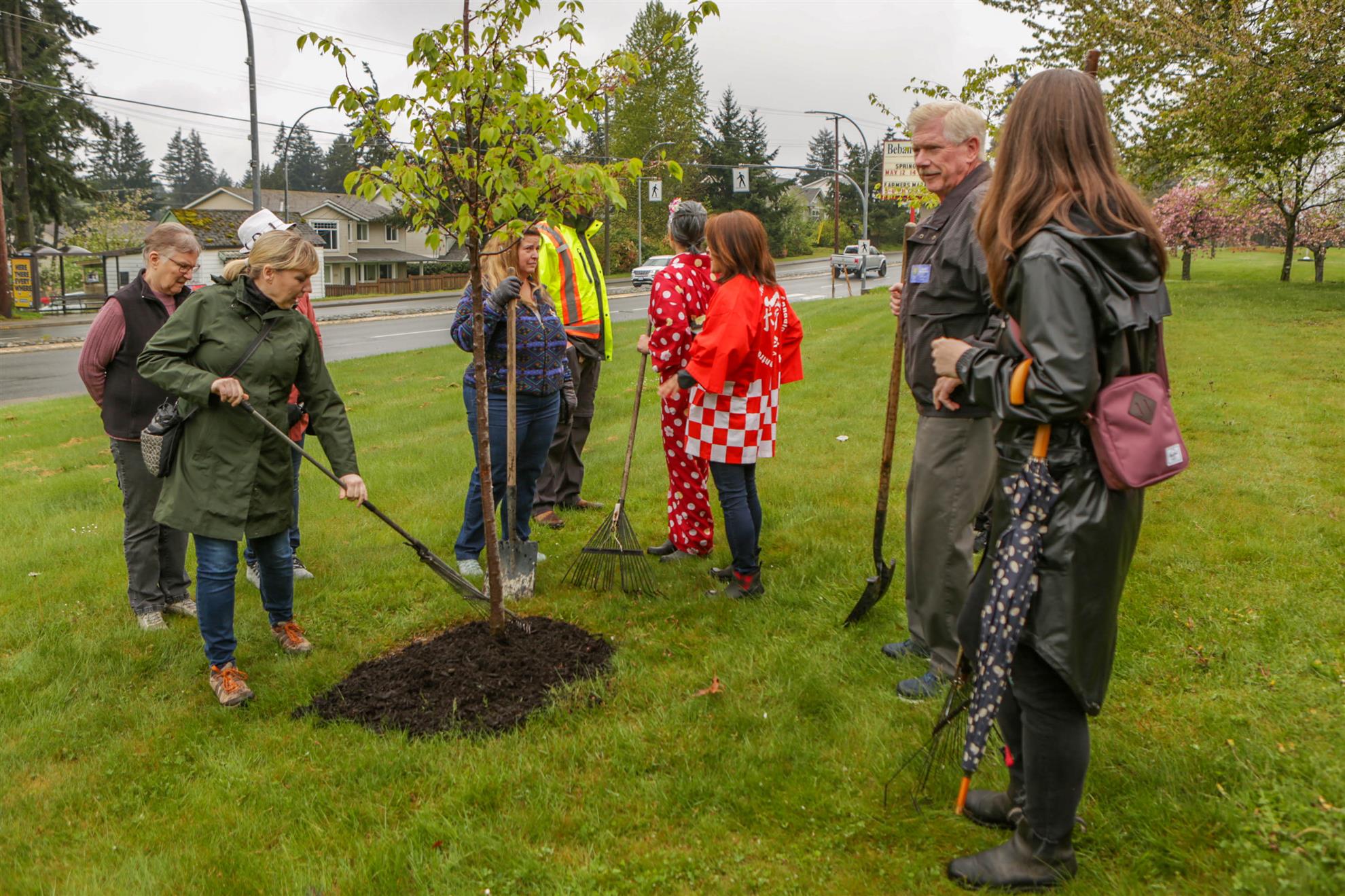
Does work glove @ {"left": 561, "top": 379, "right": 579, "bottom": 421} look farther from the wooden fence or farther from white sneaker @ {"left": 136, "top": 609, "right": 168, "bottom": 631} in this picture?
the wooden fence

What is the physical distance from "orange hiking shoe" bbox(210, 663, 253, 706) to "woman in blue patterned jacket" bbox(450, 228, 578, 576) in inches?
57.9

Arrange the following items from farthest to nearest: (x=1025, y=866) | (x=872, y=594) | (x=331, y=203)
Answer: (x=331, y=203) → (x=872, y=594) → (x=1025, y=866)

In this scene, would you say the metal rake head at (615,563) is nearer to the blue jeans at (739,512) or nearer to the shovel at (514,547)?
the shovel at (514,547)

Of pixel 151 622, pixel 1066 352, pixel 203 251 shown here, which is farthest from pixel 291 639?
pixel 203 251

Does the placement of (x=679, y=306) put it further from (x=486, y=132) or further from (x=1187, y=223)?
(x=1187, y=223)

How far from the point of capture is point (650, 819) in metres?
3.02

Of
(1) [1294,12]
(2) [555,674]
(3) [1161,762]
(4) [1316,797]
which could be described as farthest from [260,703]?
(1) [1294,12]

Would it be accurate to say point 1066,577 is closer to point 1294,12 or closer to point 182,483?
point 182,483

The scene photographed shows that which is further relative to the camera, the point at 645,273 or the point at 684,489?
the point at 645,273

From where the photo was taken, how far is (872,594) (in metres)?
4.38

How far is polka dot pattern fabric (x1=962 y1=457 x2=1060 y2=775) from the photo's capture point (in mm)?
2314

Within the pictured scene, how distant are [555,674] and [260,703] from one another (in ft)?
4.01

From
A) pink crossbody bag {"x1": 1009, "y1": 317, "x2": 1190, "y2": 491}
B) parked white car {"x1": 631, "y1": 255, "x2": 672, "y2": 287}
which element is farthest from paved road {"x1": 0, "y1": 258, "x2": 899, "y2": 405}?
pink crossbody bag {"x1": 1009, "y1": 317, "x2": 1190, "y2": 491}

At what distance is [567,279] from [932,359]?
3.29 meters
